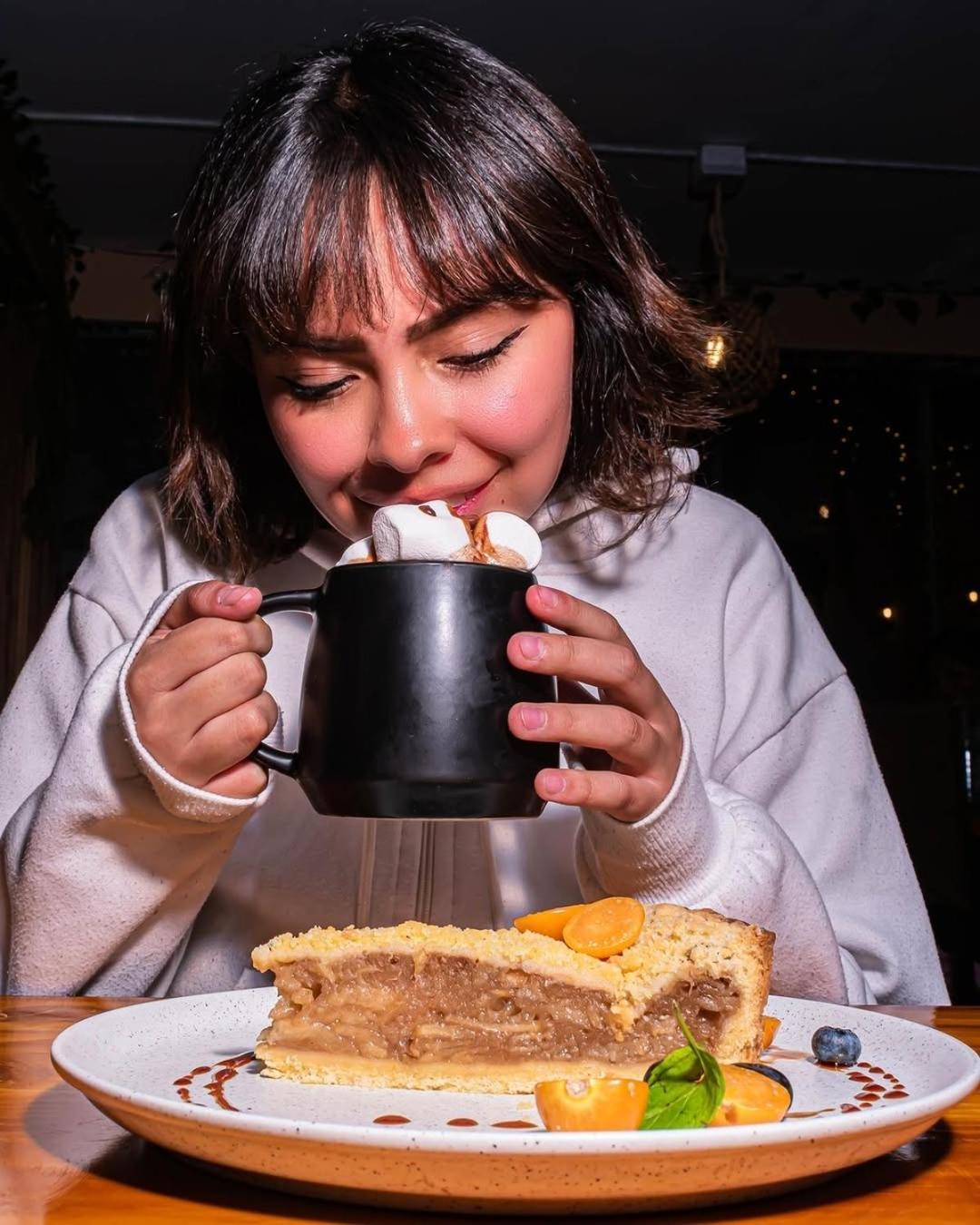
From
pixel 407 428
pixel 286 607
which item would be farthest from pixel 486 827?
pixel 286 607

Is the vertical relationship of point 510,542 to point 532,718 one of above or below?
above

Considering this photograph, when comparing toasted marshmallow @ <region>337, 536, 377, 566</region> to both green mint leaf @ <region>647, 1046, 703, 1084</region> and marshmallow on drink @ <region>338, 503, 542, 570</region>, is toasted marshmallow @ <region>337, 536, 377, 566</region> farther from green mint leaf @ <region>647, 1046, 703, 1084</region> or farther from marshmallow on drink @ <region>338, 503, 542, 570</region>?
Result: green mint leaf @ <region>647, 1046, 703, 1084</region>

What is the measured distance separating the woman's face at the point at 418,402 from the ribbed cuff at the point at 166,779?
0.67 ft

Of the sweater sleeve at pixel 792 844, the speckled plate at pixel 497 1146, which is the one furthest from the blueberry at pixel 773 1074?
the sweater sleeve at pixel 792 844

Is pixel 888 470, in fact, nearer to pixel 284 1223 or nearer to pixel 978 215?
pixel 978 215

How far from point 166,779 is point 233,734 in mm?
75

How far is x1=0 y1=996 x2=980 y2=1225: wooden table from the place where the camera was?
0.55 metres

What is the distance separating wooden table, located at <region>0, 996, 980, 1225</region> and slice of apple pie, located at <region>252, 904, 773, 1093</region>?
0.42ft

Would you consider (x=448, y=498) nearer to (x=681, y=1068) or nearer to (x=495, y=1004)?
(x=495, y=1004)

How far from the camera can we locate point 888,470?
7465 mm

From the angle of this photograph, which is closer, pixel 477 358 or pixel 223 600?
pixel 223 600

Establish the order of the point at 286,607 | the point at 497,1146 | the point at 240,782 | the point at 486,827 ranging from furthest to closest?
1. the point at 486,827
2. the point at 240,782
3. the point at 286,607
4. the point at 497,1146

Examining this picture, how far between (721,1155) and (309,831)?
3.14 ft

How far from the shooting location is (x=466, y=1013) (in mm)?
791
